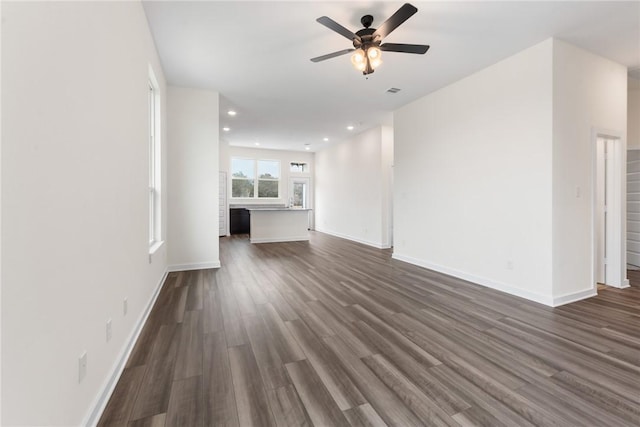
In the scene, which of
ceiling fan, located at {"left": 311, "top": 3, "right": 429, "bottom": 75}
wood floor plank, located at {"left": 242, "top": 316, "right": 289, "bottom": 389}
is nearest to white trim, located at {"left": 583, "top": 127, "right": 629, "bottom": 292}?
ceiling fan, located at {"left": 311, "top": 3, "right": 429, "bottom": 75}

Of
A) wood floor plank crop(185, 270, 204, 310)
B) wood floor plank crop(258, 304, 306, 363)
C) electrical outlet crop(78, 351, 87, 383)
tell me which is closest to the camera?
electrical outlet crop(78, 351, 87, 383)

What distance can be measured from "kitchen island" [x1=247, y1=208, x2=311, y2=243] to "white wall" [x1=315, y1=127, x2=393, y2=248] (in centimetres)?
137

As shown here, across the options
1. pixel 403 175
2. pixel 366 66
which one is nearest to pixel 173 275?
pixel 366 66

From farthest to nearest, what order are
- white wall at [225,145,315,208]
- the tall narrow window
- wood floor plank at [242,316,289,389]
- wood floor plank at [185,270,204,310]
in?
white wall at [225,145,315,208] → the tall narrow window → wood floor plank at [185,270,204,310] → wood floor plank at [242,316,289,389]

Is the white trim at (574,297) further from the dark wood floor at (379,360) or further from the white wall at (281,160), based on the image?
the white wall at (281,160)

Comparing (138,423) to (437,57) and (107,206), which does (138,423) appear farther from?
(437,57)

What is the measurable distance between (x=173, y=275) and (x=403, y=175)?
443 cm

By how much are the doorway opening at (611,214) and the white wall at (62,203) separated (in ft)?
17.3

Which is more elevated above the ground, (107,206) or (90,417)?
(107,206)

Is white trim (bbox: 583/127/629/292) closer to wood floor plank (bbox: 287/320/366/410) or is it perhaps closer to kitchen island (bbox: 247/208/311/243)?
wood floor plank (bbox: 287/320/366/410)

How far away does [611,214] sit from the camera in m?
3.66

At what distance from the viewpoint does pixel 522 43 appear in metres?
3.05

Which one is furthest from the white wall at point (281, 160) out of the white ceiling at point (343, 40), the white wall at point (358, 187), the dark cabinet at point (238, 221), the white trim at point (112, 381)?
the white trim at point (112, 381)

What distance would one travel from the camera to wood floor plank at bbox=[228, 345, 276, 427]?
143 cm
